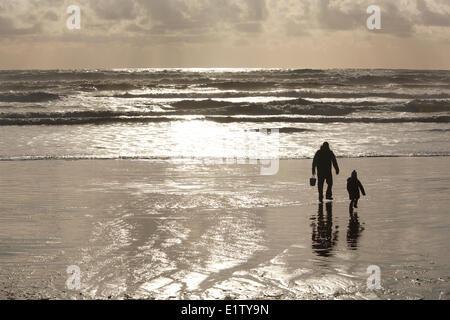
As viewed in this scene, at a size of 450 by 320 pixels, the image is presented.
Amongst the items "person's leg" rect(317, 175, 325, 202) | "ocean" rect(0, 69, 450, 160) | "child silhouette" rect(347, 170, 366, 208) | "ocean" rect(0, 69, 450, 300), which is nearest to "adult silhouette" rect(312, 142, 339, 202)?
"person's leg" rect(317, 175, 325, 202)

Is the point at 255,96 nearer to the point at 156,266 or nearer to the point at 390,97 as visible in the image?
the point at 390,97

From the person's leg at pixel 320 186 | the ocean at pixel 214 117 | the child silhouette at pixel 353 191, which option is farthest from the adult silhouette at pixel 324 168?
the ocean at pixel 214 117

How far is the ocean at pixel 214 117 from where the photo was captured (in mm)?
26531

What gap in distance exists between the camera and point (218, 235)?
39.6 feet

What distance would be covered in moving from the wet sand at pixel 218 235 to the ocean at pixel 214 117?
20.2ft

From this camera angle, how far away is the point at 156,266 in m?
9.97

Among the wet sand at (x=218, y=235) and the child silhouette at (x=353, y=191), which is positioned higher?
the child silhouette at (x=353, y=191)

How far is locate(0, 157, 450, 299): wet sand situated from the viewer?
9023 millimetres

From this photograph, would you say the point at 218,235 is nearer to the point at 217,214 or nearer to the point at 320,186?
the point at 217,214

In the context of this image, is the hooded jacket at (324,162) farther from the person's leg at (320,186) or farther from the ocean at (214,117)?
the ocean at (214,117)

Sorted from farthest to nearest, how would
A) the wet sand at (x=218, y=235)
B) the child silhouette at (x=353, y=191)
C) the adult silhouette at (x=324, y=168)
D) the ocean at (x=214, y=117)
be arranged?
1. the ocean at (x=214, y=117)
2. the adult silhouette at (x=324, y=168)
3. the child silhouette at (x=353, y=191)
4. the wet sand at (x=218, y=235)

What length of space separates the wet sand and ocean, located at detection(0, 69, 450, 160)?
6.17 meters

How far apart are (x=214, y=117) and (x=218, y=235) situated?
34110mm
